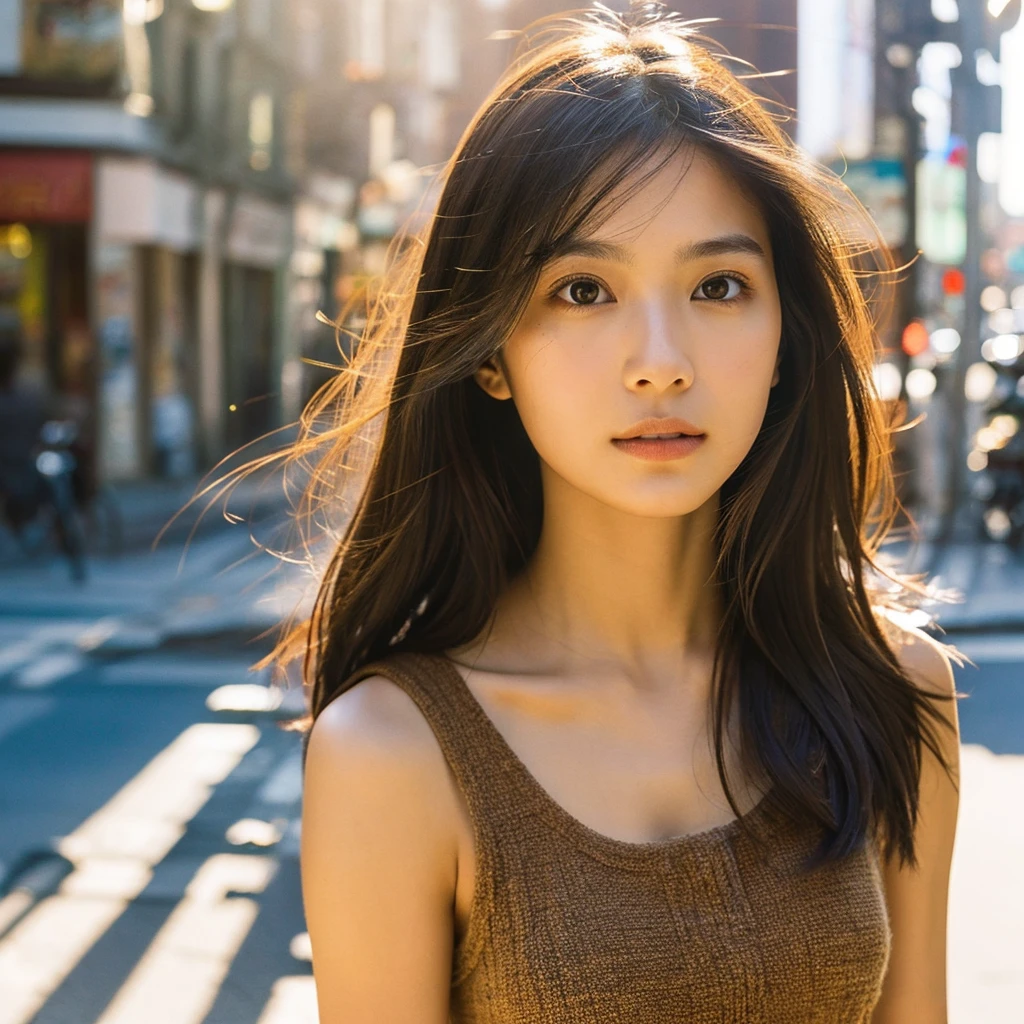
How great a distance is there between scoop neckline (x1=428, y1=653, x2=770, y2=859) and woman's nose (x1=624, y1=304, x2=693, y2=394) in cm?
41

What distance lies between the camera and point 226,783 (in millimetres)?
6422

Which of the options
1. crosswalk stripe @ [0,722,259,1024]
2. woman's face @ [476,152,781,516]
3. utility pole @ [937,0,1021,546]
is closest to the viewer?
woman's face @ [476,152,781,516]

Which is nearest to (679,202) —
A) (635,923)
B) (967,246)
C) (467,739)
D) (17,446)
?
(467,739)

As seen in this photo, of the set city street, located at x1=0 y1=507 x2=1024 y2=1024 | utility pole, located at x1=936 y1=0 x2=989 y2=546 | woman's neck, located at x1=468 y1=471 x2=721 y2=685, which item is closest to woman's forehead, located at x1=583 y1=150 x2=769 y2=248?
woman's neck, located at x1=468 y1=471 x2=721 y2=685

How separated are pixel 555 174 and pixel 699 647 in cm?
64

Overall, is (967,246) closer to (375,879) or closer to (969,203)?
(969,203)

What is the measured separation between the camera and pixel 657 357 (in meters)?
1.76

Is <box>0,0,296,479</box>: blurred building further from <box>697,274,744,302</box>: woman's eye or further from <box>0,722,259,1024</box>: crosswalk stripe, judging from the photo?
<box>697,274,744,302</box>: woman's eye

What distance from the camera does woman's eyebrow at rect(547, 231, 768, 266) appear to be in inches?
70.7

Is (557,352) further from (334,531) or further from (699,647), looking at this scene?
(334,531)

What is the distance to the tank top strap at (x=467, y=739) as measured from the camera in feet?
5.75

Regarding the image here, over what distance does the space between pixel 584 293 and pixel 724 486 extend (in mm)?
429

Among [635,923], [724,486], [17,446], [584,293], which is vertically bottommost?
[17,446]

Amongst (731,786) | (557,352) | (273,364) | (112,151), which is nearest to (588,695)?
(731,786)
